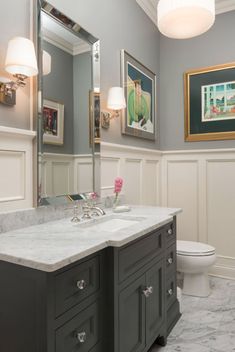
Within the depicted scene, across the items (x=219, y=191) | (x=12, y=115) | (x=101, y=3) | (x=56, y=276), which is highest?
(x=101, y=3)

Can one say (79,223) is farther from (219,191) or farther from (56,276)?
(219,191)

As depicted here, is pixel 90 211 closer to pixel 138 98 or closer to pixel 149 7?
pixel 138 98

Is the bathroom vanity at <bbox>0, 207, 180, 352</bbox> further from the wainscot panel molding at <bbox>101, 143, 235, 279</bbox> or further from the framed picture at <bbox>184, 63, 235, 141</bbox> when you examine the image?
the framed picture at <bbox>184, 63, 235, 141</bbox>

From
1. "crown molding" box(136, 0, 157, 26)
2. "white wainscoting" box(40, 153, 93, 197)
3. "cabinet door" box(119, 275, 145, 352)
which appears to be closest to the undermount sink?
"white wainscoting" box(40, 153, 93, 197)

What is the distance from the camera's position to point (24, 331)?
1.05 metres

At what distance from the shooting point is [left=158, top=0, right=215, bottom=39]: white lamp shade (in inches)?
65.5

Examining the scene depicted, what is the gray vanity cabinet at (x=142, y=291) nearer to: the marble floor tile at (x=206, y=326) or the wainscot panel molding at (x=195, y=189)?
the marble floor tile at (x=206, y=326)

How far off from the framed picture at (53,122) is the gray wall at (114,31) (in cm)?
51

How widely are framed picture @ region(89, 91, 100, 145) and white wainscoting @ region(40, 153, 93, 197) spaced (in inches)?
6.7

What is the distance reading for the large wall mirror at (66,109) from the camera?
1.69 metres

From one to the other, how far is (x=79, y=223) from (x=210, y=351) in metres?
1.19

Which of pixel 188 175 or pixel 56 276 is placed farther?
pixel 188 175

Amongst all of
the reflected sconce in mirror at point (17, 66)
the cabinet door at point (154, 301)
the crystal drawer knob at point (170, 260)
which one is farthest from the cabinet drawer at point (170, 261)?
the reflected sconce in mirror at point (17, 66)

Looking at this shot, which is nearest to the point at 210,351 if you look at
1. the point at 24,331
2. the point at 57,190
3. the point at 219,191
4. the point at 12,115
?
the point at 24,331
